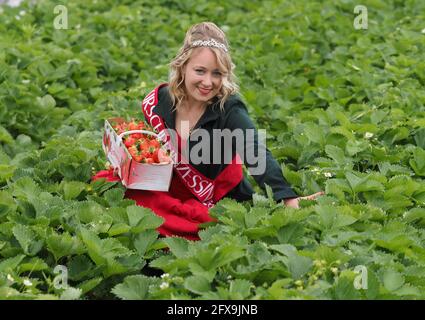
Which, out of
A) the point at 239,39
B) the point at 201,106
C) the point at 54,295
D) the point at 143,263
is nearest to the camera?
the point at 54,295

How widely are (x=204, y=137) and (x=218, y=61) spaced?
1.30 ft

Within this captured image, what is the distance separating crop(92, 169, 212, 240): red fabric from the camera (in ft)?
12.3

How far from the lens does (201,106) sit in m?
4.11

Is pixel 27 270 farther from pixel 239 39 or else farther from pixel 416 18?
pixel 416 18

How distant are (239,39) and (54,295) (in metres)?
5.19

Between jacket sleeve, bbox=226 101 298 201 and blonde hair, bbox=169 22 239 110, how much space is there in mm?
177

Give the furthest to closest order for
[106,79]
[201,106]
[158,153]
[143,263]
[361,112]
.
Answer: [106,79], [361,112], [201,106], [158,153], [143,263]

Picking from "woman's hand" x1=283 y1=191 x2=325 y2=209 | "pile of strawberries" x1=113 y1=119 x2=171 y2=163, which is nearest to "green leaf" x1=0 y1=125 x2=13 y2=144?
"pile of strawberries" x1=113 y1=119 x2=171 y2=163

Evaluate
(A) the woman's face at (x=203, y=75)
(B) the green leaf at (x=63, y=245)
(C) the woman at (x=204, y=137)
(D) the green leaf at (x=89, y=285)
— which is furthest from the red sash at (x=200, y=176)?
(D) the green leaf at (x=89, y=285)

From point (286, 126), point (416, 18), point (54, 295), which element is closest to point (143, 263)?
point (54, 295)

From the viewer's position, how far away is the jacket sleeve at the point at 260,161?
3.86 metres

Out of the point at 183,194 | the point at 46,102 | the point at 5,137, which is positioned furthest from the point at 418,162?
the point at 46,102

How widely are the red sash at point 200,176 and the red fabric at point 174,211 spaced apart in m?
0.09

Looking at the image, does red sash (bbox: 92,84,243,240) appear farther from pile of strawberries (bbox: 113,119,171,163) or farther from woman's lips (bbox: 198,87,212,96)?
woman's lips (bbox: 198,87,212,96)
